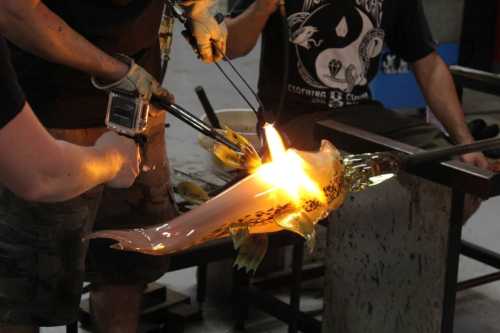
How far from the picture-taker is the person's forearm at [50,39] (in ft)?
7.08

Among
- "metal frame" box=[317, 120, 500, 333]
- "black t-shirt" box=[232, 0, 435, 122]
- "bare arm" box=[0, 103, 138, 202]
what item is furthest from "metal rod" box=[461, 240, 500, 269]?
"bare arm" box=[0, 103, 138, 202]

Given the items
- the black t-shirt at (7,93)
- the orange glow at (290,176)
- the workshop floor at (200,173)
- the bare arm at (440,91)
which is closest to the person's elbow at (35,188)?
the black t-shirt at (7,93)

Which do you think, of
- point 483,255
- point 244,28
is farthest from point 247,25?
point 483,255

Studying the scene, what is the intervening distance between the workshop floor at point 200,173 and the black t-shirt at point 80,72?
1242mm

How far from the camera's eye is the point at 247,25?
2939 millimetres

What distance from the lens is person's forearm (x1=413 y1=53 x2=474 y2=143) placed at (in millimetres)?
3484

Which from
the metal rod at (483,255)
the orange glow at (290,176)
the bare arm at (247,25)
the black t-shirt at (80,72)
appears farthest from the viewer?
the metal rod at (483,255)

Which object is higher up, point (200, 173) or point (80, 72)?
point (80, 72)

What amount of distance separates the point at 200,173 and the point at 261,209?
5.46 ft

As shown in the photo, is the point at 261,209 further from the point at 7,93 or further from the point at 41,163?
the point at 7,93

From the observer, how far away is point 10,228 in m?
2.35

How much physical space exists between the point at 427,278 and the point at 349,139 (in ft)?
1.48

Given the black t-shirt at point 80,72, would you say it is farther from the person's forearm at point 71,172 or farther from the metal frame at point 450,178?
the metal frame at point 450,178

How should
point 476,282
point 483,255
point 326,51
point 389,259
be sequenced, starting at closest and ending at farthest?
point 389,259, point 326,51, point 476,282, point 483,255
